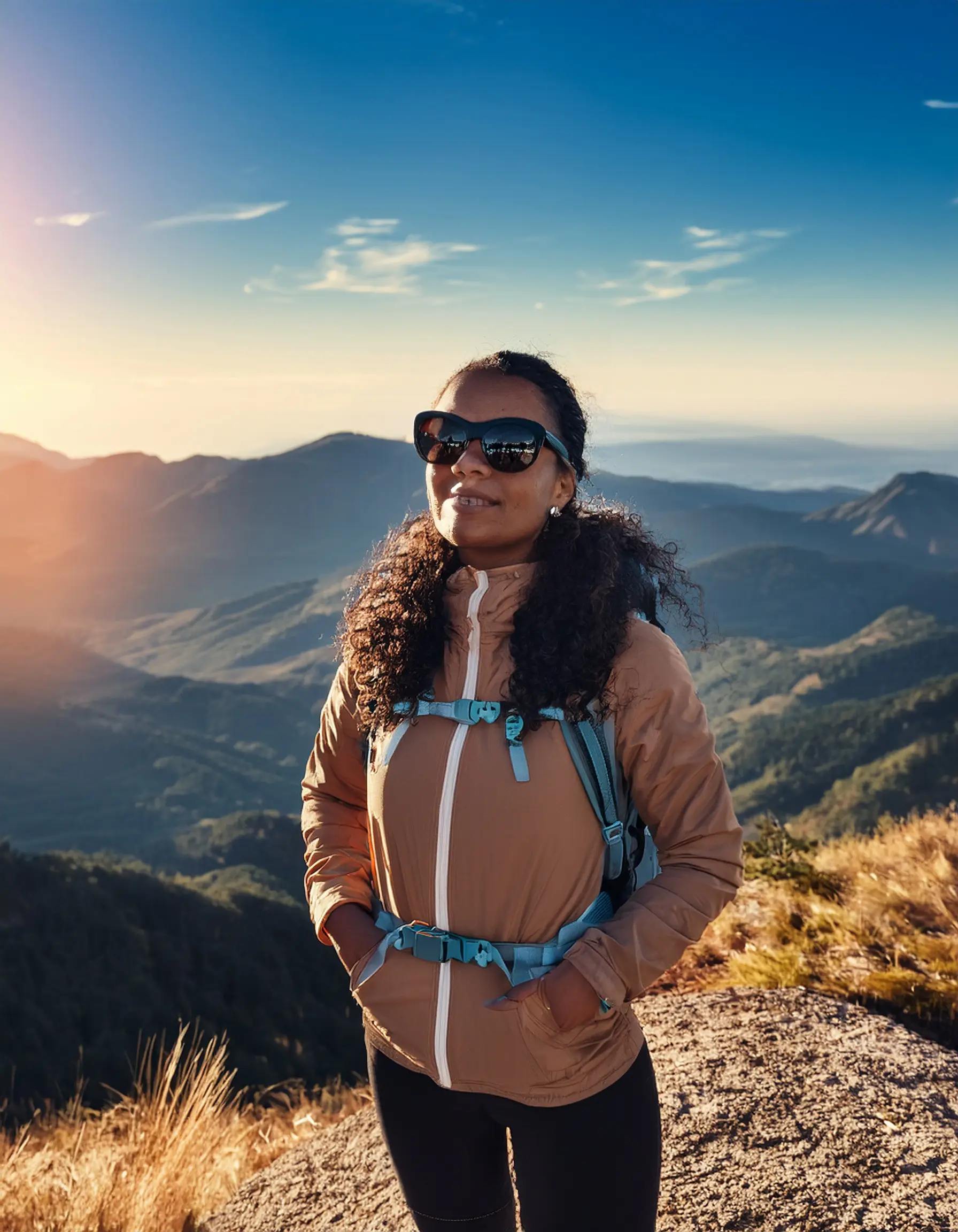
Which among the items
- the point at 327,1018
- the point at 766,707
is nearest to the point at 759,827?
the point at 327,1018

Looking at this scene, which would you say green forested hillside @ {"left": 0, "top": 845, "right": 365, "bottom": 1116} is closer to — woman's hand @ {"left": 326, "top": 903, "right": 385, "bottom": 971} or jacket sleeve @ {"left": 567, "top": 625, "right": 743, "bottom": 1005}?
woman's hand @ {"left": 326, "top": 903, "right": 385, "bottom": 971}

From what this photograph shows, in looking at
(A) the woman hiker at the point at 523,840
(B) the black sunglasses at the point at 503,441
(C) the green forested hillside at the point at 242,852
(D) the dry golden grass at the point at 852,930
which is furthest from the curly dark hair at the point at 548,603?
(C) the green forested hillside at the point at 242,852

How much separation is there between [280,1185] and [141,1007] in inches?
1534

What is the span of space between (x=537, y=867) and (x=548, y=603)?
556 mm

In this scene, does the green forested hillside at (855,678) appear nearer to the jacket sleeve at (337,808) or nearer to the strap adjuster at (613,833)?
the jacket sleeve at (337,808)

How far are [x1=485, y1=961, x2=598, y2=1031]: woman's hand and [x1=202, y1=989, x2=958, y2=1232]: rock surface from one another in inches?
56.1

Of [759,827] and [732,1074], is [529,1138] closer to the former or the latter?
[732,1074]

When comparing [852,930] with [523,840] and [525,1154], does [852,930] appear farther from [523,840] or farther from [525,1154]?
[523,840]

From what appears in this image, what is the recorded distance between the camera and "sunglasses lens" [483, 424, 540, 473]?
1935 mm

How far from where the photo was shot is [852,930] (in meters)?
4.39

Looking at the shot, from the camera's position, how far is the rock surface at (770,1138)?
260 centimetres

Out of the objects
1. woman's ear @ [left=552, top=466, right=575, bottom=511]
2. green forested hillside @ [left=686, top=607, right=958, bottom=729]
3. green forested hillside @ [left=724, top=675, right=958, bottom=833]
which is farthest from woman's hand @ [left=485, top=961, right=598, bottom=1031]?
green forested hillside @ [left=686, top=607, right=958, bottom=729]

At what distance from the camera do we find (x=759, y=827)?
656cm

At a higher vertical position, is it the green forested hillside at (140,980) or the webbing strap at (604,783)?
the webbing strap at (604,783)
